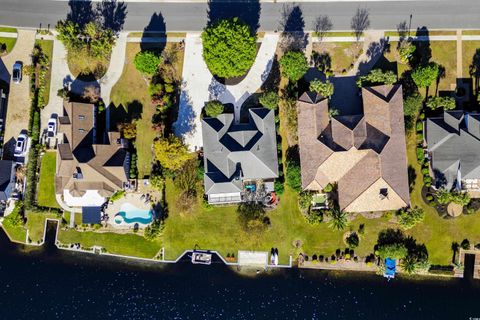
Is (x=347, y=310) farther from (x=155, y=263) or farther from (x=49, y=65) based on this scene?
(x=49, y=65)

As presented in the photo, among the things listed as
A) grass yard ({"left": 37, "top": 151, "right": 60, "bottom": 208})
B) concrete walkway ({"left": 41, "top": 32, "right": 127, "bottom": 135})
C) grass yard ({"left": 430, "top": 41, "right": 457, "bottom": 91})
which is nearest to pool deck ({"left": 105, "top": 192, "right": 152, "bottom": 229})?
grass yard ({"left": 37, "top": 151, "right": 60, "bottom": 208})

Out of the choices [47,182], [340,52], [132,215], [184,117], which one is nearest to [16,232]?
[47,182]

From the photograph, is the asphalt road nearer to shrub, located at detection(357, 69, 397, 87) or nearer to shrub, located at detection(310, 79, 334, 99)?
shrub, located at detection(357, 69, 397, 87)

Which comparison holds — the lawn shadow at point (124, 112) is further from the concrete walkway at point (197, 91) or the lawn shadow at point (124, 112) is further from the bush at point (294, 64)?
the bush at point (294, 64)

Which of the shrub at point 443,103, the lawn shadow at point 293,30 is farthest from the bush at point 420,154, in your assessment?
the lawn shadow at point 293,30

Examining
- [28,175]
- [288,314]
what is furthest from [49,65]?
[288,314]
